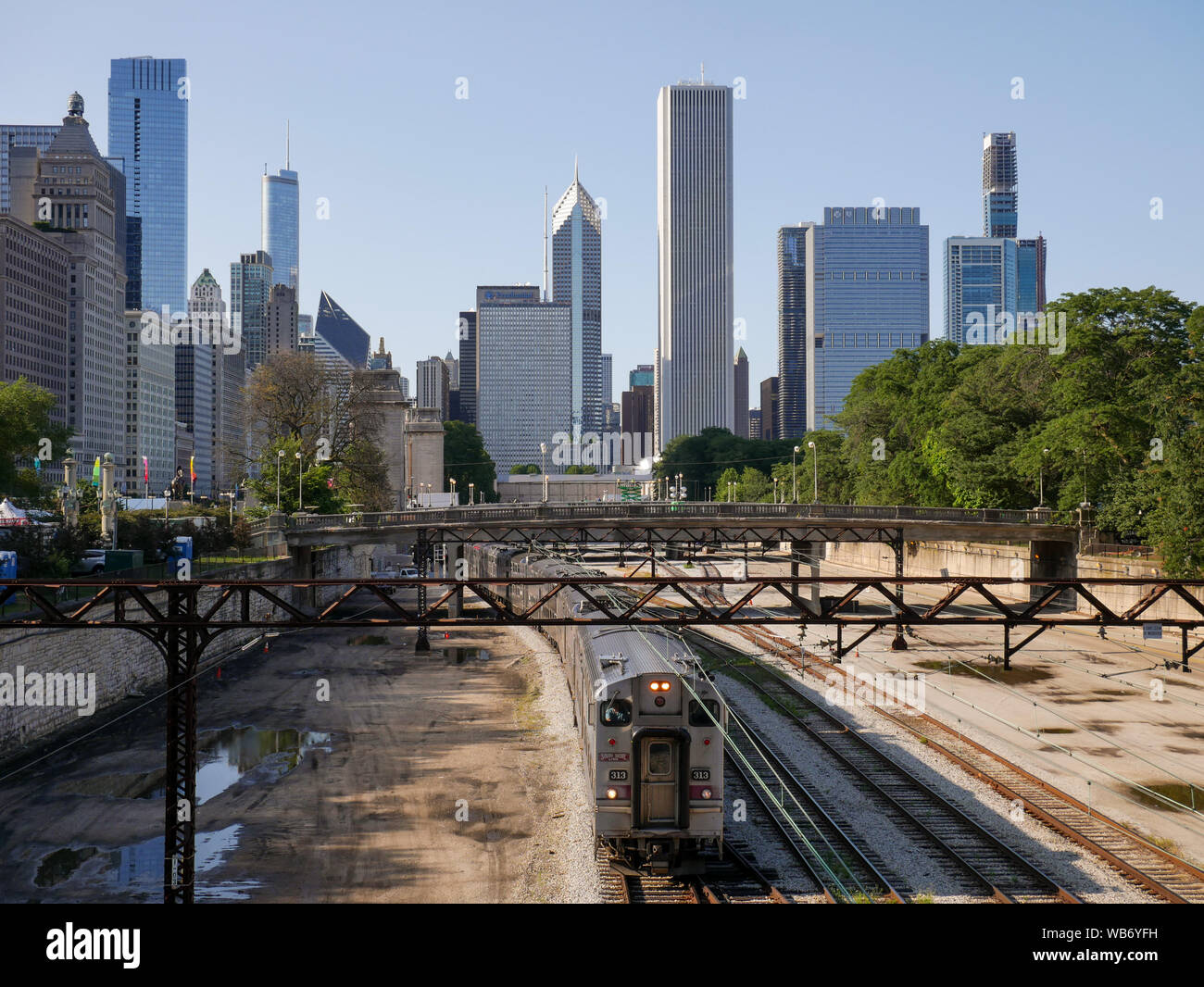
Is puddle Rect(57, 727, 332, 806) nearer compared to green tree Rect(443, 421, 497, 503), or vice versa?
puddle Rect(57, 727, 332, 806)

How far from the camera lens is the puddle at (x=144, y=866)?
67.2 ft

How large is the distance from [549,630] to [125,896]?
35529 mm

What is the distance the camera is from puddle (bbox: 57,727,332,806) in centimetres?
2819

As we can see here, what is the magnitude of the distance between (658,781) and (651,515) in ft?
147

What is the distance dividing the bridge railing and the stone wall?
1608 cm

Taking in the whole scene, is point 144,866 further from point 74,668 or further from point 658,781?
point 74,668

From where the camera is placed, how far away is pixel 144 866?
22094 millimetres

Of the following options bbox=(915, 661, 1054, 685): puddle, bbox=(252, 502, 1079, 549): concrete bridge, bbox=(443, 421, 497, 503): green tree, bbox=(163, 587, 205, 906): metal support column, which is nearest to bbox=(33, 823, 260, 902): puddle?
bbox=(163, 587, 205, 906): metal support column

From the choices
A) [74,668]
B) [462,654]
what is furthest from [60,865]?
[462,654]

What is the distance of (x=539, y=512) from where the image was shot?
64000mm

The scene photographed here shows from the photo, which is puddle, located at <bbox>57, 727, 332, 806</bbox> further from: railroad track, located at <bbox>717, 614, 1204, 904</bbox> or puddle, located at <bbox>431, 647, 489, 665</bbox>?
railroad track, located at <bbox>717, 614, 1204, 904</bbox>
